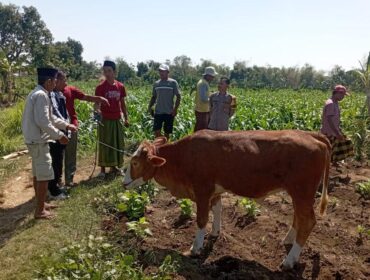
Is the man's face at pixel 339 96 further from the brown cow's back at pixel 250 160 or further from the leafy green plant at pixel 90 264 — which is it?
the leafy green plant at pixel 90 264

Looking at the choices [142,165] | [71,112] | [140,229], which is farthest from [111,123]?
[140,229]

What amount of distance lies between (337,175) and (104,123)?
5071 mm

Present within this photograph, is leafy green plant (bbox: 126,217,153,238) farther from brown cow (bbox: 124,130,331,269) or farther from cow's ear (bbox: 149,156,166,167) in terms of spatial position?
cow's ear (bbox: 149,156,166,167)

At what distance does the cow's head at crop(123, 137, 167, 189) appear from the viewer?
5.61 metres

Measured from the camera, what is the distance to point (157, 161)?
5445 mm

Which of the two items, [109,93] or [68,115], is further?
[109,93]

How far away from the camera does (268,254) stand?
5.33m

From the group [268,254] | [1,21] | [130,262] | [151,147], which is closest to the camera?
[130,262]

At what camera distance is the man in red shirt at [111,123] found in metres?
8.38

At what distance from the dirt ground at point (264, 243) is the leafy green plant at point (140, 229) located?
3.9 inches

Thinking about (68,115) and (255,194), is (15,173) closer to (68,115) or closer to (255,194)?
(68,115)

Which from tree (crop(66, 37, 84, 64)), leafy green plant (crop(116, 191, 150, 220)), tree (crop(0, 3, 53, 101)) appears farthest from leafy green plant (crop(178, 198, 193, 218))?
tree (crop(66, 37, 84, 64))

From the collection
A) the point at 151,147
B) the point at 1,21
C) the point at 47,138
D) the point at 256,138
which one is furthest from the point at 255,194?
the point at 1,21

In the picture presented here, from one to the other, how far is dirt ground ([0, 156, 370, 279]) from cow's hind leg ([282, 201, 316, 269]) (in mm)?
134
